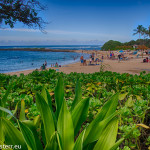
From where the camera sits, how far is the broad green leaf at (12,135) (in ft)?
2.65

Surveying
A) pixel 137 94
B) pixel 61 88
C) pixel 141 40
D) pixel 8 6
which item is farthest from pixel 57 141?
pixel 141 40

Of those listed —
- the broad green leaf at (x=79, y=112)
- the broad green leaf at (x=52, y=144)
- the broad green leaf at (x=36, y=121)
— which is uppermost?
the broad green leaf at (x=79, y=112)

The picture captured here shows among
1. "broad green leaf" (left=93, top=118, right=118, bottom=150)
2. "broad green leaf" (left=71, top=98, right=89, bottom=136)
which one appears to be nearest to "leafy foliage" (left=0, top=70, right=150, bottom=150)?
"broad green leaf" (left=71, top=98, right=89, bottom=136)

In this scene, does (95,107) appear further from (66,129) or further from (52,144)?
(52,144)

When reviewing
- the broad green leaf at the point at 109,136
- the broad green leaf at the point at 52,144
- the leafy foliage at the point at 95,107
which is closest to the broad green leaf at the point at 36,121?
the leafy foliage at the point at 95,107

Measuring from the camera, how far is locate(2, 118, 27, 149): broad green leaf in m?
0.81

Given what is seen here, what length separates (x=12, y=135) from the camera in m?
0.83

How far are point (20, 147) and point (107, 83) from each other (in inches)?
83.1

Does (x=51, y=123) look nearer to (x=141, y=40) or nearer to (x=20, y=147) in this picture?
(x=20, y=147)

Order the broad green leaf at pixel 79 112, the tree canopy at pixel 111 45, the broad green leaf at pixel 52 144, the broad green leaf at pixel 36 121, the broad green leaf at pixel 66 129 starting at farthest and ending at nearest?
1. the tree canopy at pixel 111 45
2. the broad green leaf at pixel 36 121
3. the broad green leaf at pixel 79 112
4. the broad green leaf at pixel 66 129
5. the broad green leaf at pixel 52 144

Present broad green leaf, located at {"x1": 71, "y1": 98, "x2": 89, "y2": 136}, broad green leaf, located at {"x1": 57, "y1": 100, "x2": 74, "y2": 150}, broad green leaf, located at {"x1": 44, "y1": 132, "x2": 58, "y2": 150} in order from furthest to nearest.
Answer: broad green leaf, located at {"x1": 71, "y1": 98, "x2": 89, "y2": 136} < broad green leaf, located at {"x1": 57, "y1": 100, "x2": 74, "y2": 150} < broad green leaf, located at {"x1": 44, "y1": 132, "x2": 58, "y2": 150}

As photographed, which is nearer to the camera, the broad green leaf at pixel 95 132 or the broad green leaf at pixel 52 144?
the broad green leaf at pixel 52 144

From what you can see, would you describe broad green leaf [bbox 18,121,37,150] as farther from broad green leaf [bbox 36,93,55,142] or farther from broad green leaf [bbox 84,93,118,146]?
broad green leaf [bbox 84,93,118,146]

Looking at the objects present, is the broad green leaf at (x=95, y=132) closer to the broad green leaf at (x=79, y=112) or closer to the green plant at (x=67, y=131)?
the green plant at (x=67, y=131)
